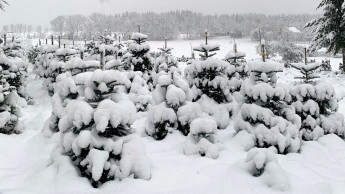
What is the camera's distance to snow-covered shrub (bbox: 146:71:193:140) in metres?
8.05

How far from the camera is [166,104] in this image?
827 cm

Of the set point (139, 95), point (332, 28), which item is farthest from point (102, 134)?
point (332, 28)

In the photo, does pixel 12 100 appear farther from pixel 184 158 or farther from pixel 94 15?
pixel 94 15

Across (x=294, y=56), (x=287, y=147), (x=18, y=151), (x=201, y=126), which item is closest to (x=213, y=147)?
(x=201, y=126)

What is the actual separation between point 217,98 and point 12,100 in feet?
21.4

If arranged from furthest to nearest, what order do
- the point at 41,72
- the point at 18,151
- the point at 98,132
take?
the point at 41,72 → the point at 18,151 → the point at 98,132

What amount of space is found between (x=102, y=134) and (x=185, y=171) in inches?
72.8

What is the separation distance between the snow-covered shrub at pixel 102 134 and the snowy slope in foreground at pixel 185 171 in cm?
21

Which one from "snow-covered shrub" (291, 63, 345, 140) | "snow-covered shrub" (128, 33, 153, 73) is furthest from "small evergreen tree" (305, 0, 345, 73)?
"snow-covered shrub" (291, 63, 345, 140)

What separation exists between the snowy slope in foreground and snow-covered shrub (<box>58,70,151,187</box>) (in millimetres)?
215

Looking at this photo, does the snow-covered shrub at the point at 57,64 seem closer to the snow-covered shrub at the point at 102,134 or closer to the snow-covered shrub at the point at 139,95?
the snow-covered shrub at the point at 139,95

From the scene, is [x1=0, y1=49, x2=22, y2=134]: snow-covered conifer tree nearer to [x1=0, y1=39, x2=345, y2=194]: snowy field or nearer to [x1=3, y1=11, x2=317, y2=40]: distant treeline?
[x1=0, y1=39, x2=345, y2=194]: snowy field

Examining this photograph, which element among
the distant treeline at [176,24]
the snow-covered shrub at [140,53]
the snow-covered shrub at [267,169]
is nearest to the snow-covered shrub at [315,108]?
the snow-covered shrub at [267,169]

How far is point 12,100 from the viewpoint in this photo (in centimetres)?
954
